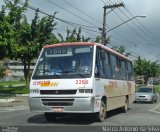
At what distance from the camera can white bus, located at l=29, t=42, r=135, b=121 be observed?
16000mm

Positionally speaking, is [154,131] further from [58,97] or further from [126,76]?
[126,76]

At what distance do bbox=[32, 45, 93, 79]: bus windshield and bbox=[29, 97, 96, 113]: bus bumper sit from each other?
0.85m

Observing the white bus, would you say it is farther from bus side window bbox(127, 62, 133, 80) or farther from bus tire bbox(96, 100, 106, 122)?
bus side window bbox(127, 62, 133, 80)

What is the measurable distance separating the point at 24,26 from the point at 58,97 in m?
27.9

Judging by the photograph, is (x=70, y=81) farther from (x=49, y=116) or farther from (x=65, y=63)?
(x=49, y=116)

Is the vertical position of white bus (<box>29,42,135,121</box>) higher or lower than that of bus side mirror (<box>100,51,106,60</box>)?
lower

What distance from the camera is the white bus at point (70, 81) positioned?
16000 mm

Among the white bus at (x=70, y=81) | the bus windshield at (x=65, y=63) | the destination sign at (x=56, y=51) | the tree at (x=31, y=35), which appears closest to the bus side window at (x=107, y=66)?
the white bus at (x=70, y=81)

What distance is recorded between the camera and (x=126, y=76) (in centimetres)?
2391

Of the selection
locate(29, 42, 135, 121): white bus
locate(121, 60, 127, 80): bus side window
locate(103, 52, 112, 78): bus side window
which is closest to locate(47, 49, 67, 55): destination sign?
locate(29, 42, 135, 121): white bus

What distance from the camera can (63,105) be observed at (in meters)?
16.1

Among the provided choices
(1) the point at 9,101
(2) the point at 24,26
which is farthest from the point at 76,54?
(2) the point at 24,26

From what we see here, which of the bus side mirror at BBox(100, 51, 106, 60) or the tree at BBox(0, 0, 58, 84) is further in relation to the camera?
the tree at BBox(0, 0, 58, 84)

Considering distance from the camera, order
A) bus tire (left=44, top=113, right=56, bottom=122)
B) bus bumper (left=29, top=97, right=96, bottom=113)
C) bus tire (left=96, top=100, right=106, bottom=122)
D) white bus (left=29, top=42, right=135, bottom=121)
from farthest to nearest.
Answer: bus tire (left=44, top=113, right=56, bottom=122) → bus tire (left=96, top=100, right=106, bottom=122) → white bus (left=29, top=42, right=135, bottom=121) → bus bumper (left=29, top=97, right=96, bottom=113)
